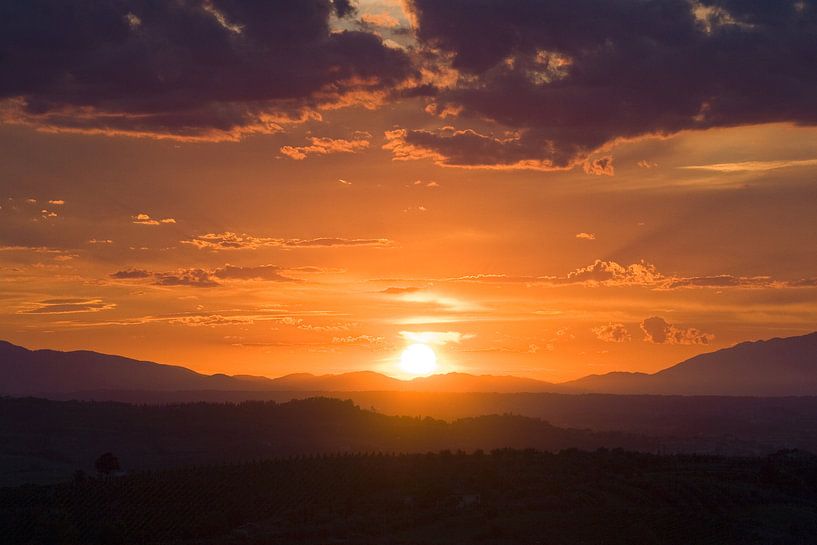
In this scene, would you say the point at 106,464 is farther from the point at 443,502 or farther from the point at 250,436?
the point at 250,436

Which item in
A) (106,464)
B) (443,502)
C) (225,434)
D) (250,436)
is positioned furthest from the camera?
(225,434)

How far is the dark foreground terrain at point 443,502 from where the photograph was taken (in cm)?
5769

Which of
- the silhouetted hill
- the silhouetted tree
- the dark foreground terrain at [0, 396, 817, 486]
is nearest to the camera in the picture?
the silhouetted tree

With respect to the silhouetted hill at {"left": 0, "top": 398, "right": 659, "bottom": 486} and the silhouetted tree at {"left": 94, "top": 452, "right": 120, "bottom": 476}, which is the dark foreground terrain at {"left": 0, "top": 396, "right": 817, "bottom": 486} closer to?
the silhouetted hill at {"left": 0, "top": 398, "right": 659, "bottom": 486}

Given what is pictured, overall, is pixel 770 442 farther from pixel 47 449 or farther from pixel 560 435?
pixel 47 449

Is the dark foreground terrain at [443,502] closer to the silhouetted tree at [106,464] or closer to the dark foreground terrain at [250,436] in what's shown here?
the silhouetted tree at [106,464]

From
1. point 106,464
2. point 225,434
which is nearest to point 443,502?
point 106,464

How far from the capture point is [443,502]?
227 feet

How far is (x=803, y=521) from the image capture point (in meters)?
59.9

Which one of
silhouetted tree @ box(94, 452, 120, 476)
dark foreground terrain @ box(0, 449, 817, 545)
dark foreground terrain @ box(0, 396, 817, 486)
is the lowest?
dark foreground terrain @ box(0, 449, 817, 545)

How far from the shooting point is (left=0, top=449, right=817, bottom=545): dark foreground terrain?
189 ft

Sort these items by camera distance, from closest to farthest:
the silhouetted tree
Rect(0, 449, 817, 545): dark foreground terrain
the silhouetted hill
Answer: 1. Rect(0, 449, 817, 545): dark foreground terrain
2. the silhouetted tree
3. the silhouetted hill

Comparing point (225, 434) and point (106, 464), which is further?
point (225, 434)

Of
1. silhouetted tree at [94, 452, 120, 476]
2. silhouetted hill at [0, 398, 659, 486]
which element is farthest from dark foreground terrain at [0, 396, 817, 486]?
silhouetted tree at [94, 452, 120, 476]
